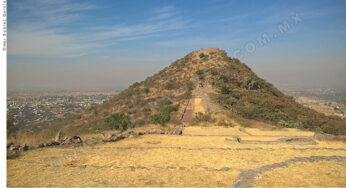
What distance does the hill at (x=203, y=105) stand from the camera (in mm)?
19500

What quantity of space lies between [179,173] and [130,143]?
17.0ft

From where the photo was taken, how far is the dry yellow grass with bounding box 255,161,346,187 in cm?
587

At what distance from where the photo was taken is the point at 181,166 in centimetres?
750

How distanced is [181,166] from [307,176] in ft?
12.5

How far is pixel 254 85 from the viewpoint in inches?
1313

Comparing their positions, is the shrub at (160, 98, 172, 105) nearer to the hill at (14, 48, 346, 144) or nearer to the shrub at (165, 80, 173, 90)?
the hill at (14, 48, 346, 144)

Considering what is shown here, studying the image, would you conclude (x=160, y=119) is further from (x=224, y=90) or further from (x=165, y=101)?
(x=224, y=90)

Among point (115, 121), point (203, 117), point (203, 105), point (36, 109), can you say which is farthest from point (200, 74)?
point (36, 109)

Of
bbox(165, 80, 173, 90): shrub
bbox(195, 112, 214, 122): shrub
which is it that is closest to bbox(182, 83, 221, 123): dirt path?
bbox(195, 112, 214, 122): shrub

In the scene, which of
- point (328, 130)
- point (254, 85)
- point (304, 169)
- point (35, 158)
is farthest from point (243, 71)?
point (35, 158)

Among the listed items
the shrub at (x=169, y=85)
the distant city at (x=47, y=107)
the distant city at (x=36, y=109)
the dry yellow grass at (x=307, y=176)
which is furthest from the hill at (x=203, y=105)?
the dry yellow grass at (x=307, y=176)

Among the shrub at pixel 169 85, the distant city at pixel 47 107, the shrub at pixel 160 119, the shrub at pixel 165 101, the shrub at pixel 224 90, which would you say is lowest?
the distant city at pixel 47 107

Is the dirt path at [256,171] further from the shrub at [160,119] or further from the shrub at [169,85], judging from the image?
the shrub at [169,85]

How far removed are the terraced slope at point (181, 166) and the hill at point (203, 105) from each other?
7484 millimetres
